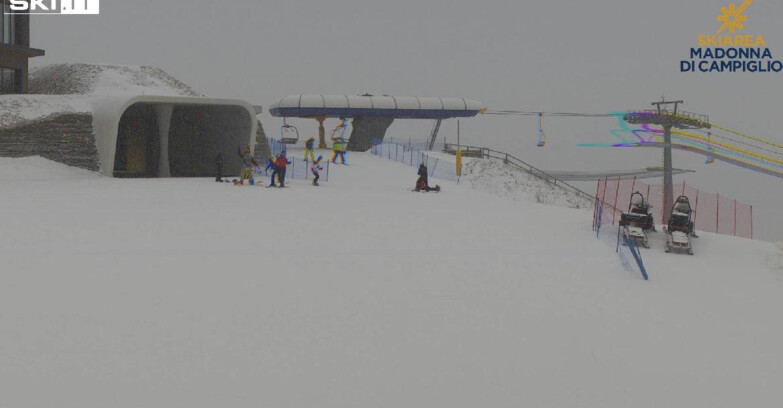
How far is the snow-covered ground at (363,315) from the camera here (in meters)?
7.79

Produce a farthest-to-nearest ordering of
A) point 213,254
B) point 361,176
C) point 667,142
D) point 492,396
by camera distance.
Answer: point 361,176 < point 667,142 < point 213,254 < point 492,396

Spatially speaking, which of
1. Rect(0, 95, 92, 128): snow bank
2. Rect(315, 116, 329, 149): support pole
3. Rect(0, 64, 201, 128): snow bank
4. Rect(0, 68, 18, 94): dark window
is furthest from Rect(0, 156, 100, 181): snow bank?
Rect(315, 116, 329, 149): support pole

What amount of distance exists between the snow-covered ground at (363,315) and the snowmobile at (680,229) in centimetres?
33

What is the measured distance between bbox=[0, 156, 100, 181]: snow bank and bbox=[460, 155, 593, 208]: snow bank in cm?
1898

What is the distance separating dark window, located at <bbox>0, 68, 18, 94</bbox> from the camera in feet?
120

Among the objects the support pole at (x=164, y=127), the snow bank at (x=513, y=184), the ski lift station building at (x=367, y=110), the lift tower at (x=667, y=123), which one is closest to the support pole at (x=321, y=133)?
the ski lift station building at (x=367, y=110)

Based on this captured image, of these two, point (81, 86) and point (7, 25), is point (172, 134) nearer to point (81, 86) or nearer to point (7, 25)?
point (81, 86)

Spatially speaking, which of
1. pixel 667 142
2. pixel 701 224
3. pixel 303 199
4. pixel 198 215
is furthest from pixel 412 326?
pixel 701 224

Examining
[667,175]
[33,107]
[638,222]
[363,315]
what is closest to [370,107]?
[33,107]

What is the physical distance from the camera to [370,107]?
48.0 m

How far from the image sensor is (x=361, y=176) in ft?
108

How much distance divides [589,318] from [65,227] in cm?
1138

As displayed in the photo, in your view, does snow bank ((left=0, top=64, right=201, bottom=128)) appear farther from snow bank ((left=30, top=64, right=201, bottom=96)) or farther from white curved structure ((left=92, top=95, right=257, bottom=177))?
white curved structure ((left=92, top=95, right=257, bottom=177))

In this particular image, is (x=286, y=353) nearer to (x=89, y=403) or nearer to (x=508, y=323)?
(x=89, y=403)
